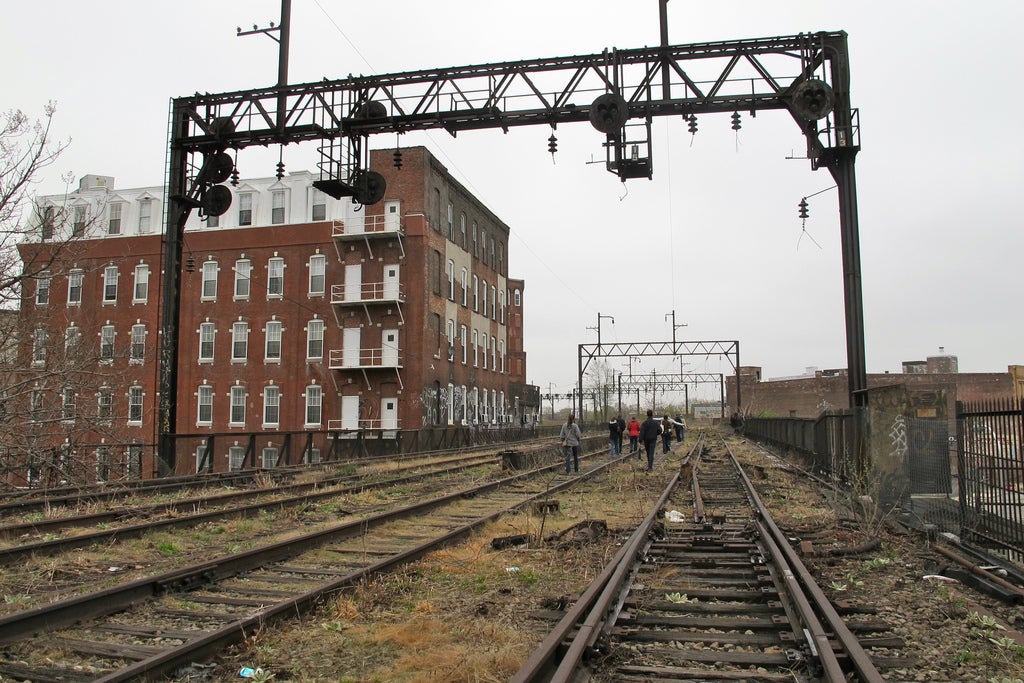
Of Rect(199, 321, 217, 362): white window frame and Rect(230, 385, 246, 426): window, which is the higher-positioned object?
Rect(199, 321, 217, 362): white window frame

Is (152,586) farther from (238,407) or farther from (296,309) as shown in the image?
(238,407)

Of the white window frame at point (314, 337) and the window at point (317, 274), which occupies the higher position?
the window at point (317, 274)

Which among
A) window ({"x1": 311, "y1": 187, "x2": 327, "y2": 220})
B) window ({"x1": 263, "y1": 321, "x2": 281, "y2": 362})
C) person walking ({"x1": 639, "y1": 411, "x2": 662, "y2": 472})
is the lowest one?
person walking ({"x1": 639, "y1": 411, "x2": 662, "y2": 472})

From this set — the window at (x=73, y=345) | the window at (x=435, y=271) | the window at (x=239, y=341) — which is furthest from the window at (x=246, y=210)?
the window at (x=73, y=345)

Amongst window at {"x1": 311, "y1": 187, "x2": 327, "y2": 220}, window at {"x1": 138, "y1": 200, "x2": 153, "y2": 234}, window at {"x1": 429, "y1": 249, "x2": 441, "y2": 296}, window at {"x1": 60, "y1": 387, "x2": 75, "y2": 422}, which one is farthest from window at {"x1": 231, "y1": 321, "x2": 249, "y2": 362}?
window at {"x1": 60, "y1": 387, "x2": 75, "y2": 422}

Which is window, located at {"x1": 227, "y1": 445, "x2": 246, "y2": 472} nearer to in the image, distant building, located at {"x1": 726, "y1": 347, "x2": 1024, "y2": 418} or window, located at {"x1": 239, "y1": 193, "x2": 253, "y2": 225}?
window, located at {"x1": 239, "y1": 193, "x2": 253, "y2": 225}

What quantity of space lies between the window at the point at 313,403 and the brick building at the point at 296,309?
54 mm

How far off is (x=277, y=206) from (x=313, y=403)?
37.8ft

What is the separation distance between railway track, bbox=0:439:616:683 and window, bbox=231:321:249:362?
34.8 m

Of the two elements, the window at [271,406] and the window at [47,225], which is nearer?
the window at [47,225]

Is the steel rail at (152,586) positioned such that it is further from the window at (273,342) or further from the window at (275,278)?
the window at (275,278)

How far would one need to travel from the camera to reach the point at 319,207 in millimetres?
42656

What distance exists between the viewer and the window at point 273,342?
1660 inches

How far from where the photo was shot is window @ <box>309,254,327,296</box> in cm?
4191
